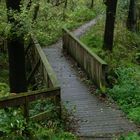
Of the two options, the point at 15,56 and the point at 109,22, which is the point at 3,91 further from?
the point at 109,22

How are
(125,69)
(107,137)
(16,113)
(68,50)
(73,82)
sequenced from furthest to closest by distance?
(68,50)
(125,69)
(73,82)
(107,137)
(16,113)

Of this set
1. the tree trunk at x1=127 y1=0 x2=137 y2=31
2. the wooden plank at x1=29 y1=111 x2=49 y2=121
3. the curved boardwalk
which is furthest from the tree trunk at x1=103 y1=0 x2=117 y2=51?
the wooden plank at x1=29 y1=111 x2=49 y2=121

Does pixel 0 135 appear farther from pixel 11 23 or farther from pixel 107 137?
pixel 11 23

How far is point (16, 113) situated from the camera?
1027cm

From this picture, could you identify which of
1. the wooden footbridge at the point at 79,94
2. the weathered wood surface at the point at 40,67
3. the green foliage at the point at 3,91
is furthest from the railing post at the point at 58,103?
the green foliage at the point at 3,91

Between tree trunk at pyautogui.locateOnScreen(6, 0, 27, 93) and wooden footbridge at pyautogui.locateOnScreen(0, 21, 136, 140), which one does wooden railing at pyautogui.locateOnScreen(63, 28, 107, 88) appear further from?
tree trunk at pyautogui.locateOnScreen(6, 0, 27, 93)

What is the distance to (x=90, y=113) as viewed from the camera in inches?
516

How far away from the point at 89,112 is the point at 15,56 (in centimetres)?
299

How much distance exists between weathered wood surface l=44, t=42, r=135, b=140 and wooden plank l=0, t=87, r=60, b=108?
1.38 m

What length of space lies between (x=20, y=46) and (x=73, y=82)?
401cm

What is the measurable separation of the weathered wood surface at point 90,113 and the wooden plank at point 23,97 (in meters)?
1.38

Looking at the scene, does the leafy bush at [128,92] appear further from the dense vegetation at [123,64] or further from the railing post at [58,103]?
the railing post at [58,103]

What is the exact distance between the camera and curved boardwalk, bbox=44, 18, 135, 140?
11.6 m

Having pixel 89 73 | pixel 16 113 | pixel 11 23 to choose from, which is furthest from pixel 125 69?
pixel 16 113
